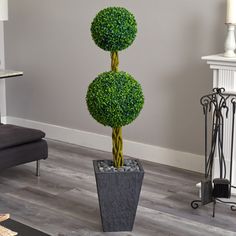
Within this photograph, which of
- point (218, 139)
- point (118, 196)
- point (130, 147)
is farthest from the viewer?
point (130, 147)

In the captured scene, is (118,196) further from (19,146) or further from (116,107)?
(19,146)

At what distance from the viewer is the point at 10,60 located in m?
5.71

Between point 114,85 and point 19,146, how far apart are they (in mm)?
1336

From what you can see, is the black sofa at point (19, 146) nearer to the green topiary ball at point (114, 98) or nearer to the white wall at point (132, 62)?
the white wall at point (132, 62)

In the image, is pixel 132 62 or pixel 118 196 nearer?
pixel 118 196

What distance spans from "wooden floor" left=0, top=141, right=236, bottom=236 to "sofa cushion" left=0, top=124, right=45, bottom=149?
333 millimetres

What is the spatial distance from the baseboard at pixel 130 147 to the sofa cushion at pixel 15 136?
987mm

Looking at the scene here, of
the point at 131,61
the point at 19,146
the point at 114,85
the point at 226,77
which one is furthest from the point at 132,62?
the point at 114,85

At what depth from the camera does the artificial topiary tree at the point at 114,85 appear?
2.94 m

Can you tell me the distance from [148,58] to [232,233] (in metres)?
1.87

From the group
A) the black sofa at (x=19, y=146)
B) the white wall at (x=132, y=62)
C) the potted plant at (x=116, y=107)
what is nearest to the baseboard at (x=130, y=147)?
the white wall at (x=132, y=62)

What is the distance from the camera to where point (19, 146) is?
4020 mm

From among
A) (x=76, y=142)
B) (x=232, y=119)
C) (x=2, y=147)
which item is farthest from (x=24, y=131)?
(x=232, y=119)

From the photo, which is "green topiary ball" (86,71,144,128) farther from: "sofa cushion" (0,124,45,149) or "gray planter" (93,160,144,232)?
"sofa cushion" (0,124,45,149)
